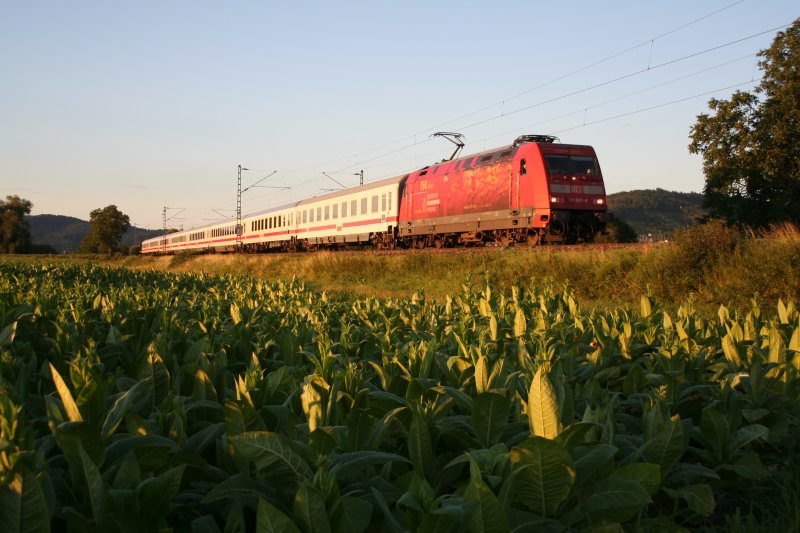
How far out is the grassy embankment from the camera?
40.9 feet

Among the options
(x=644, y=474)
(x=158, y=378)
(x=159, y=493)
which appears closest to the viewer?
(x=159, y=493)

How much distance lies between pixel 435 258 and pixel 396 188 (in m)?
11.4

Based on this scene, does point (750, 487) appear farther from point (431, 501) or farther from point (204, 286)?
point (204, 286)

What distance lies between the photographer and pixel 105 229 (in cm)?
11312

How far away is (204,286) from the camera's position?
1197 cm

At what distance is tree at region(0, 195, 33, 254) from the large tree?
98.0 meters

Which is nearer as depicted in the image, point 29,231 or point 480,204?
point 480,204

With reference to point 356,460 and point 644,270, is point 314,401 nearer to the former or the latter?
point 356,460

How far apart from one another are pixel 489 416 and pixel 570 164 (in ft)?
70.5

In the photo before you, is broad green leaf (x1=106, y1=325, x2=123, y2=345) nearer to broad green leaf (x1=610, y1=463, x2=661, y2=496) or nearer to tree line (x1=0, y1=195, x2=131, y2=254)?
broad green leaf (x1=610, y1=463, x2=661, y2=496)

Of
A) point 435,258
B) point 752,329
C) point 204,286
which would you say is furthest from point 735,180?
point 752,329

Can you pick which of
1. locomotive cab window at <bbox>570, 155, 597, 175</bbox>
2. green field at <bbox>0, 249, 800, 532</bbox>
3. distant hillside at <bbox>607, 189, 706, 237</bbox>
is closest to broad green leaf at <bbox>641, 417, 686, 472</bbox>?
green field at <bbox>0, 249, 800, 532</bbox>

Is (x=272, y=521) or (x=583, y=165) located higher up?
(x=583, y=165)

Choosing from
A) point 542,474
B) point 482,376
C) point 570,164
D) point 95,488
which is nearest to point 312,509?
point 95,488
